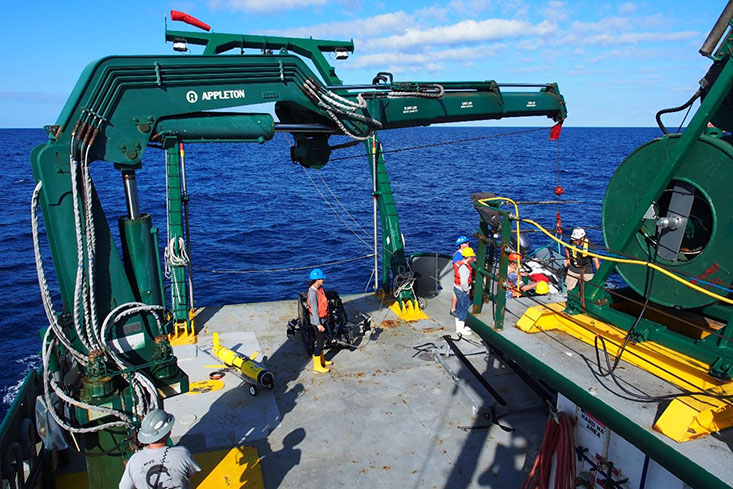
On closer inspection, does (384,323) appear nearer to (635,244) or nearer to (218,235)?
(635,244)

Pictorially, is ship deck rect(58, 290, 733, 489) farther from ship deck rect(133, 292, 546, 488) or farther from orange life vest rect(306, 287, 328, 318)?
orange life vest rect(306, 287, 328, 318)

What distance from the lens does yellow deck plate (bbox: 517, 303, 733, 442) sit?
3.88m

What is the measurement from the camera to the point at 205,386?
28.7ft

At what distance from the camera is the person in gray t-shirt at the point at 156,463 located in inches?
169

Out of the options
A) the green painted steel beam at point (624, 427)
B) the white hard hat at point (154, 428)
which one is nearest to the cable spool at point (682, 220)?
the green painted steel beam at point (624, 427)

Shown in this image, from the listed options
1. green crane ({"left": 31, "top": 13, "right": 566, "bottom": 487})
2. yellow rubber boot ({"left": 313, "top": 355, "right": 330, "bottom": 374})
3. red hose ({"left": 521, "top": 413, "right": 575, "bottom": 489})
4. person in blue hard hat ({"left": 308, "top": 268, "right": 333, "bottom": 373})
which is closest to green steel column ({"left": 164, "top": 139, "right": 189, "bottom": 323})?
person in blue hard hat ({"left": 308, "top": 268, "right": 333, "bottom": 373})

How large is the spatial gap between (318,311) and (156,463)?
16.2 ft

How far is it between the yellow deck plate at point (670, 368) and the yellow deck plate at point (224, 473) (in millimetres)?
3699

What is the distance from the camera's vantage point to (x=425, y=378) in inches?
353

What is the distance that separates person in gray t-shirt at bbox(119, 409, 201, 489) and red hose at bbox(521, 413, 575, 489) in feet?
11.9

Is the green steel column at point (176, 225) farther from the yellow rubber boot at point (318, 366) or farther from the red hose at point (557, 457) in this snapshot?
the red hose at point (557, 457)

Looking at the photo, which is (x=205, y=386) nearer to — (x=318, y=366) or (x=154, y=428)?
(x=318, y=366)

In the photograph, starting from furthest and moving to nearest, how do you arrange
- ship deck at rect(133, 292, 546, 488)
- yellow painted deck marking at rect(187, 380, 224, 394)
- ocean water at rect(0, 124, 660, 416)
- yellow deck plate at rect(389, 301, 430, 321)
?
ocean water at rect(0, 124, 660, 416), yellow deck plate at rect(389, 301, 430, 321), yellow painted deck marking at rect(187, 380, 224, 394), ship deck at rect(133, 292, 546, 488)

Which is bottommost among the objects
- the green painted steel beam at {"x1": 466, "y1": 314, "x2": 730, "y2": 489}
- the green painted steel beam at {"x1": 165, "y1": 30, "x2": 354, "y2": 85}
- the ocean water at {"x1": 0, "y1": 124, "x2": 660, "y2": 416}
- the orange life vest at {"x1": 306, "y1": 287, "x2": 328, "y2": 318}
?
the ocean water at {"x1": 0, "y1": 124, "x2": 660, "y2": 416}
